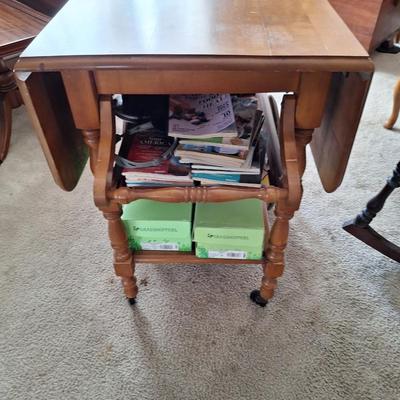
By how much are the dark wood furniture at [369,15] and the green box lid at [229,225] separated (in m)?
1.38

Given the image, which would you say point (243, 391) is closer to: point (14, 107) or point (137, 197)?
point (137, 197)

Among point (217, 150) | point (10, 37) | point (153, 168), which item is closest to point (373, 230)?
point (217, 150)

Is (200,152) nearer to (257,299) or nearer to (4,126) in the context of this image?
(257,299)

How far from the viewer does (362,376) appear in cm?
84

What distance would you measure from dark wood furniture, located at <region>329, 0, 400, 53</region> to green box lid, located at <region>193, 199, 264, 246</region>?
Result: 1379 mm

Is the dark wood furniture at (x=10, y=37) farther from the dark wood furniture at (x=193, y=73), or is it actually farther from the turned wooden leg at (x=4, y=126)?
the dark wood furniture at (x=193, y=73)

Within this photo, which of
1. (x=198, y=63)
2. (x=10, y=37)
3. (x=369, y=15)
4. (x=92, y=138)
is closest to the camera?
(x=198, y=63)

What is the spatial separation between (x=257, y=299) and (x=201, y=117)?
1.62 feet

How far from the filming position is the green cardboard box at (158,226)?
0.85 meters

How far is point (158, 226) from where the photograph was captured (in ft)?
2.79

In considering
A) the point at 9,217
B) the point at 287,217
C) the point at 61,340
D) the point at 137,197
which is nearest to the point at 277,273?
the point at 287,217

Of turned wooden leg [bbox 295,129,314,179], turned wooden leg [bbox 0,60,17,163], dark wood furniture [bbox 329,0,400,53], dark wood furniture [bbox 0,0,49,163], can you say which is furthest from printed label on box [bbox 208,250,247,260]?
dark wood furniture [bbox 329,0,400,53]

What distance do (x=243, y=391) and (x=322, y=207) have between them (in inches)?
26.8

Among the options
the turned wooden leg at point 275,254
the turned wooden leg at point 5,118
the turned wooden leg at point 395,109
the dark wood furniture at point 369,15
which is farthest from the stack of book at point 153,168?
the dark wood furniture at point 369,15
